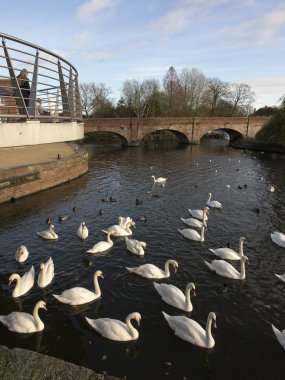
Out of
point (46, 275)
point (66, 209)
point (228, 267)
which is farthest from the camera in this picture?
point (66, 209)

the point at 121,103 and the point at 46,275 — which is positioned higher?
the point at 121,103

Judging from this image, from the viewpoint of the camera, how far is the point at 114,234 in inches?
547

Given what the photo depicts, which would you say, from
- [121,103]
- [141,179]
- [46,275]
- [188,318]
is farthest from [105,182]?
[121,103]

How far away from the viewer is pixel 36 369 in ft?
14.2

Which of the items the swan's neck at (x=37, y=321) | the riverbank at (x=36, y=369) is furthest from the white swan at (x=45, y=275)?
the riverbank at (x=36, y=369)

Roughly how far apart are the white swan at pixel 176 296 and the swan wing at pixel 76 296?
6.10ft

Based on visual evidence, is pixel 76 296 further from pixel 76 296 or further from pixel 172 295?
pixel 172 295

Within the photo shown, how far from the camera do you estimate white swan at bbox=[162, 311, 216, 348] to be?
7.62 m

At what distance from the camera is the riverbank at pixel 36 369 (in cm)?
427

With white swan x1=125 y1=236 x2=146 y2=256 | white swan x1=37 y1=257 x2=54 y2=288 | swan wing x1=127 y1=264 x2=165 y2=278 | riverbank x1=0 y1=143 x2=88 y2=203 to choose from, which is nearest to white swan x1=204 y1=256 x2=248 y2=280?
swan wing x1=127 y1=264 x2=165 y2=278

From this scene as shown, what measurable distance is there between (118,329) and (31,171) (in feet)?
40.9

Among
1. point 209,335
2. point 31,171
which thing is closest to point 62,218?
point 31,171

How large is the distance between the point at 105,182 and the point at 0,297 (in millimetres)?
A: 16082

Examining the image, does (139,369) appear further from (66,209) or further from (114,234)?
(66,209)
